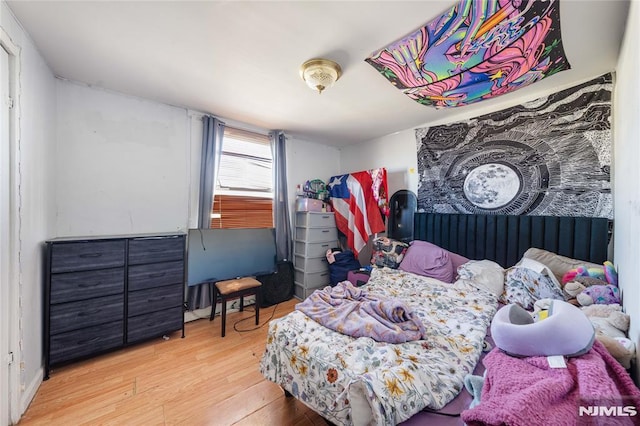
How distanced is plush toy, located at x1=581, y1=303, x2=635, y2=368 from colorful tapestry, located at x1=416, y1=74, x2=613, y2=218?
41.1 inches

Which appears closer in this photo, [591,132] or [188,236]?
[591,132]

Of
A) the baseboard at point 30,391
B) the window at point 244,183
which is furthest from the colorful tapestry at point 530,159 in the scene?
the baseboard at point 30,391

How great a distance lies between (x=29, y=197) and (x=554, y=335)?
3030 millimetres

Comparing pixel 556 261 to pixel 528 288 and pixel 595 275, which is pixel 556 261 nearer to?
pixel 595 275

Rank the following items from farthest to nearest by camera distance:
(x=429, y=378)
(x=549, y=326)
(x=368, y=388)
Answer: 1. (x=429, y=378)
2. (x=368, y=388)
3. (x=549, y=326)

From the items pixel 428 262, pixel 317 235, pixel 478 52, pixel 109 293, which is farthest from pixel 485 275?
pixel 109 293

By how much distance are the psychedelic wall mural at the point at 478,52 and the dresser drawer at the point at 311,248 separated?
2.28 metres

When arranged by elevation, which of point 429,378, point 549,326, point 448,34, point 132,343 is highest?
point 448,34

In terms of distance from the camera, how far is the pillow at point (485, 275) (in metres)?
2.10

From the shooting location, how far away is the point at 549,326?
2.81ft

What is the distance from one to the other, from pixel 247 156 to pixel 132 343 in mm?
2375

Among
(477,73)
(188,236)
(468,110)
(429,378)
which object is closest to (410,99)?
(477,73)

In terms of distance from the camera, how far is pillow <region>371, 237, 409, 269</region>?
288cm

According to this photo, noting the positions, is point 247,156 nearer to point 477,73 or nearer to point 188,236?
point 188,236
